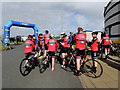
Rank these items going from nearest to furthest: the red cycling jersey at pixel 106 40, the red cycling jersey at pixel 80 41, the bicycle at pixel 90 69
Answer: the red cycling jersey at pixel 80 41 < the bicycle at pixel 90 69 < the red cycling jersey at pixel 106 40

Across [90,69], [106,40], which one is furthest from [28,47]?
[106,40]

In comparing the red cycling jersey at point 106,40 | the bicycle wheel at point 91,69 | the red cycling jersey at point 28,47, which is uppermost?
the red cycling jersey at point 106,40

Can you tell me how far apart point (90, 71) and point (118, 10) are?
3347cm

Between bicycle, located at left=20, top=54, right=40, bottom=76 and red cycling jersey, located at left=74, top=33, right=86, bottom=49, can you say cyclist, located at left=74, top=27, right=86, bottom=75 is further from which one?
bicycle, located at left=20, top=54, right=40, bottom=76

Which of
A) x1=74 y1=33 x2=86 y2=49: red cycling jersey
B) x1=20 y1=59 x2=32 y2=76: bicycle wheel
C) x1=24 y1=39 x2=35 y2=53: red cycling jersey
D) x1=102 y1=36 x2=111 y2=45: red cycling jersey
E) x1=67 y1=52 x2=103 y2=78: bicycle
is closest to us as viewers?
x1=74 y1=33 x2=86 y2=49: red cycling jersey

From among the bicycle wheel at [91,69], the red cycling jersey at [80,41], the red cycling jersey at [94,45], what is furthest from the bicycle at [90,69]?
the red cycling jersey at [80,41]

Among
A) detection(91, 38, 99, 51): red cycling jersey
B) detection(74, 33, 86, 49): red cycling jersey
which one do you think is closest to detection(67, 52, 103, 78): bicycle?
detection(91, 38, 99, 51): red cycling jersey

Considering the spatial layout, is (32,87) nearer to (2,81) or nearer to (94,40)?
(2,81)

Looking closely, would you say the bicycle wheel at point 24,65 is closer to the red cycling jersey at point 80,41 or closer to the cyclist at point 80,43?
the cyclist at point 80,43

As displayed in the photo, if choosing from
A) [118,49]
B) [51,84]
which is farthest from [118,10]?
[51,84]

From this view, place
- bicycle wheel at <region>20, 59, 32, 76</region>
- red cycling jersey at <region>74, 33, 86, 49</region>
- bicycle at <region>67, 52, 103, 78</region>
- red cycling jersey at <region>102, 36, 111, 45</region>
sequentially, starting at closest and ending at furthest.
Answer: red cycling jersey at <region>74, 33, 86, 49</region>
bicycle at <region>67, 52, 103, 78</region>
bicycle wheel at <region>20, 59, 32, 76</region>
red cycling jersey at <region>102, 36, 111, 45</region>

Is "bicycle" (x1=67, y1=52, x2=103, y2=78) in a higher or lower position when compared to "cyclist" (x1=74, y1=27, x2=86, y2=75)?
lower

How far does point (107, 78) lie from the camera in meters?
4.63

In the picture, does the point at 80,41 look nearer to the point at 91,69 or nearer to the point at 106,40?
the point at 91,69
